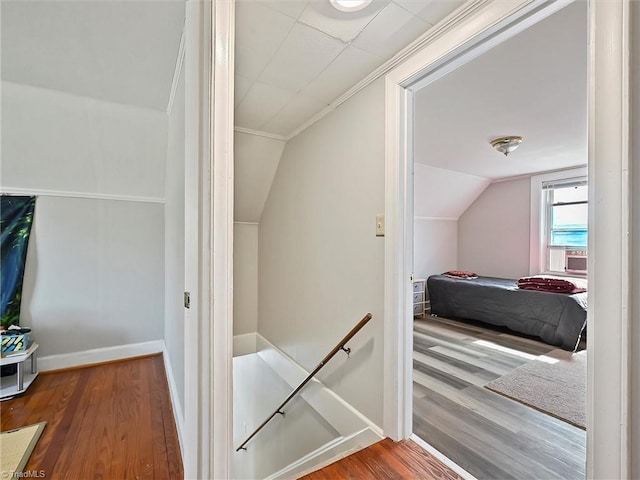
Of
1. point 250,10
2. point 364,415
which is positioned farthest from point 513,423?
point 250,10

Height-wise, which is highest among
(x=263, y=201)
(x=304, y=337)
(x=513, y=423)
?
(x=263, y=201)

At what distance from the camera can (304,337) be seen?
2584 millimetres

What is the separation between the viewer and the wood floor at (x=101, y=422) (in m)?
1.61

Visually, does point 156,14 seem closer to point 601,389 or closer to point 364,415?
point 601,389

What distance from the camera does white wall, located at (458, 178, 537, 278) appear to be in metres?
4.67

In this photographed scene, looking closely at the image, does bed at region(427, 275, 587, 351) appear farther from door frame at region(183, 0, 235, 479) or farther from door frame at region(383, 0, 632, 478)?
door frame at region(183, 0, 235, 479)

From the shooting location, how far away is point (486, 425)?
6.23ft

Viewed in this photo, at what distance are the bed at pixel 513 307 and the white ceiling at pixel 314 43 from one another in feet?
11.2

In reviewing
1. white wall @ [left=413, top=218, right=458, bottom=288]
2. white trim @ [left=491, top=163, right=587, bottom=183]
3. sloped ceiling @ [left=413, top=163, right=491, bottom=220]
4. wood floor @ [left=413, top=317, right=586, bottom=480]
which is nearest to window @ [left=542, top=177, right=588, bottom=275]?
white trim @ [left=491, top=163, right=587, bottom=183]

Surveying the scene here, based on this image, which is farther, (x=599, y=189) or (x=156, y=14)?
(x=156, y=14)

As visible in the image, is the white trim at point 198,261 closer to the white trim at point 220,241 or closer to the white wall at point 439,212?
the white trim at point 220,241

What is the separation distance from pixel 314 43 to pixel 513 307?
12.8 feet

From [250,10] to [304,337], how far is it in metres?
2.33

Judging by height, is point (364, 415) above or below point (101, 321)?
below
